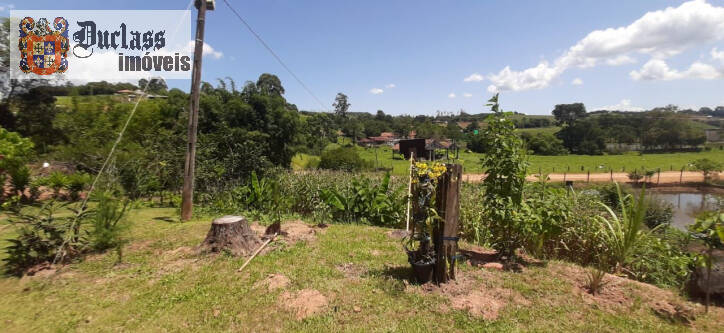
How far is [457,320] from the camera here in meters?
2.94

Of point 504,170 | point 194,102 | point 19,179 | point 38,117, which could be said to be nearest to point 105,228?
point 194,102

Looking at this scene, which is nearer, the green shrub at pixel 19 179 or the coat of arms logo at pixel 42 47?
the green shrub at pixel 19 179

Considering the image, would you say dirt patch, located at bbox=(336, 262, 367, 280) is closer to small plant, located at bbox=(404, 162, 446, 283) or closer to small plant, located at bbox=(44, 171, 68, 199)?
small plant, located at bbox=(404, 162, 446, 283)

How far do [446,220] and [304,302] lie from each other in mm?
1808

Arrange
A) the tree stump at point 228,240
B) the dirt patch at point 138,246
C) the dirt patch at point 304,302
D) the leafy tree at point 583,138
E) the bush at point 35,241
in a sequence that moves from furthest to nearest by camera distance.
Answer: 1. the leafy tree at point 583,138
2. the dirt patch at point 138,246
3. the tree stump at point 228,240
4. the bush at point 35,241
5. the dirt patch at point 304,302

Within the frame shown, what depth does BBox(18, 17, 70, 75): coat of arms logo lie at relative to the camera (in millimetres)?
8438

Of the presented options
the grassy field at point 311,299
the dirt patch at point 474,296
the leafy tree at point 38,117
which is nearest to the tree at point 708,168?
the grassy field at point 311,299

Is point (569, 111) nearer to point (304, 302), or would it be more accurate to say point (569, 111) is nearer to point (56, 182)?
point (304, 302)

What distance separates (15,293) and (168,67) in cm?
541

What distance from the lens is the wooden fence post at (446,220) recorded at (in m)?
3.39

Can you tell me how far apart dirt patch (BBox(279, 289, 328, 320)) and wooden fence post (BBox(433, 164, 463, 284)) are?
54.5 inches

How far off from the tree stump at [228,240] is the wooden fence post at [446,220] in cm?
284

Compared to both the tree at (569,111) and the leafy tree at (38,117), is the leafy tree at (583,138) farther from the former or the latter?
the leafy tree at (38,117)

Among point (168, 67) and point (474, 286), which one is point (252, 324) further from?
point (168, 67)
